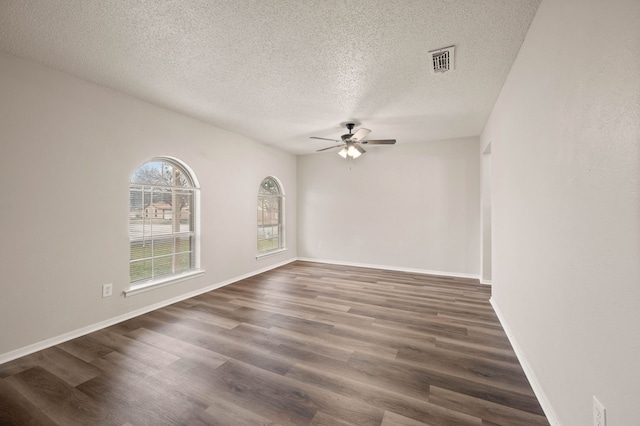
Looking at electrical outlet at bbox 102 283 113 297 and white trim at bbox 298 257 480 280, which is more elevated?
electrical outlet at bbox 102 283 113 297

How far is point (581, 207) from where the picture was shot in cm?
114

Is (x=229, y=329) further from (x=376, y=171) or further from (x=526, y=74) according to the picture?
(x=376, y=171)

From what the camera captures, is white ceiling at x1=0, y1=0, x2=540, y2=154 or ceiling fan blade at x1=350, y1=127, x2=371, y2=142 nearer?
white ceiling at x1=0, y1=0, x2=540, y2=154

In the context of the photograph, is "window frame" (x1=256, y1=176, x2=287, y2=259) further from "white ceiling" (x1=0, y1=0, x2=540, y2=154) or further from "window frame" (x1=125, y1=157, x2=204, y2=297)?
"white ceiling" (x1=0, y1=0, x2=540, y2=154)

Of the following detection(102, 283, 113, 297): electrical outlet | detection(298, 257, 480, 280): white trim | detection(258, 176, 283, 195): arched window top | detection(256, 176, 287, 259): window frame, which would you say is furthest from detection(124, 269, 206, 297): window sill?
detection(298, 257, 480, 280): white trim

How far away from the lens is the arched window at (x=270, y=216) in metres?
5.35

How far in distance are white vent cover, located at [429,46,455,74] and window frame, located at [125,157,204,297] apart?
3371 millimetres

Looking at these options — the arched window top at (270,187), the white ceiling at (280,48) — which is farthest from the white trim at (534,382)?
the arched window top at (270,187)

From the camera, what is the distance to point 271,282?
14.5 feet

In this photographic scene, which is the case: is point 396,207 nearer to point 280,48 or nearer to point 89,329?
point 280,48

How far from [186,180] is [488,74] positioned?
4.02m

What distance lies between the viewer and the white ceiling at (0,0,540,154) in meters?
1.71

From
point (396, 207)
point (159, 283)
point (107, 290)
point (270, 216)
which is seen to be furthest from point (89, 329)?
point (396, 207)

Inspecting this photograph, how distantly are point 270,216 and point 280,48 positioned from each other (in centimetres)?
390
